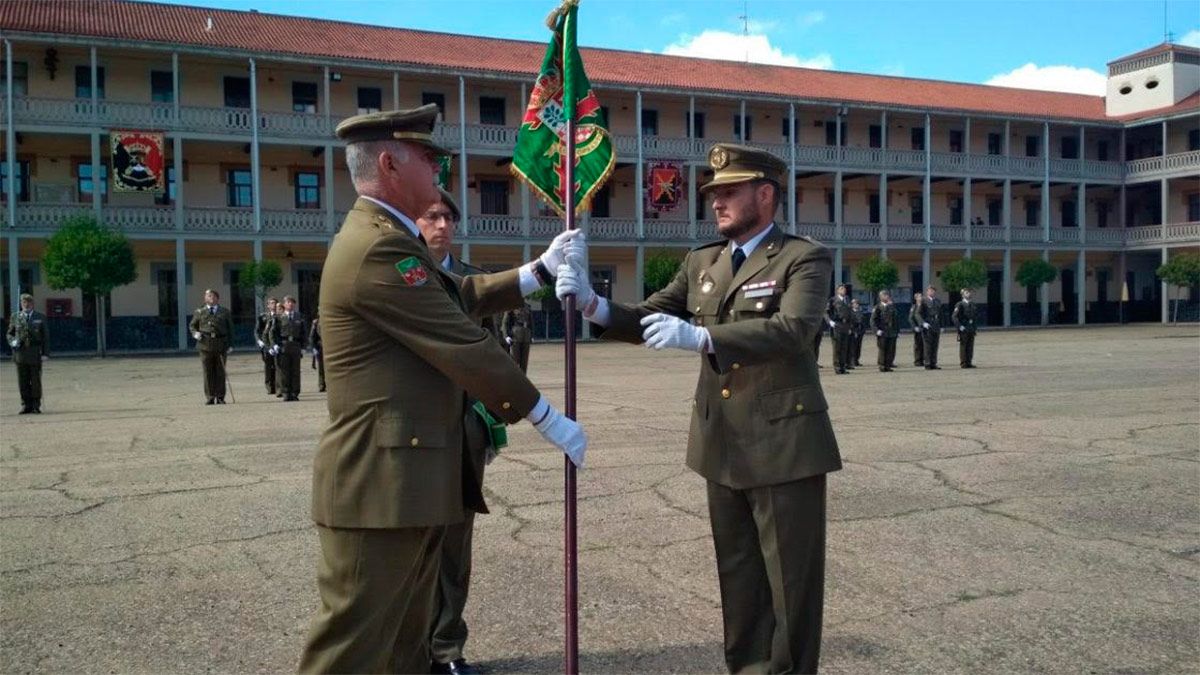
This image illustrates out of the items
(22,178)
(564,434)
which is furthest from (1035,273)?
(564,434)

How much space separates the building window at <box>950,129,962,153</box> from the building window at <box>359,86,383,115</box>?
27471mm

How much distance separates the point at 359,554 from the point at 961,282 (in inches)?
1615

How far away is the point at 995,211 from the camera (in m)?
48.9

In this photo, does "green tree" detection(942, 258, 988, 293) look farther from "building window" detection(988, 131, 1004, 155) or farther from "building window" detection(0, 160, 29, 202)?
"building window" detection(0, 160, 29, 202)

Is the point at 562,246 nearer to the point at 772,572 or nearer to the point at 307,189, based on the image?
the point at 772,572

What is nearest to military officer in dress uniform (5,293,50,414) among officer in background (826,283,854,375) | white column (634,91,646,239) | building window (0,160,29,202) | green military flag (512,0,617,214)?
green military flag (512,0,617,214)

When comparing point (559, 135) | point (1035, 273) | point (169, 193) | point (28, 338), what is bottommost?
point (28, 338)

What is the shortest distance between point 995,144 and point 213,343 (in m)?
43.0

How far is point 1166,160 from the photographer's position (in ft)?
154

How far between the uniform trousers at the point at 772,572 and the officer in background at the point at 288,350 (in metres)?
12.8

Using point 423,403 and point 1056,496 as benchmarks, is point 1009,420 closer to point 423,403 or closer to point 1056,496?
point 1056,496

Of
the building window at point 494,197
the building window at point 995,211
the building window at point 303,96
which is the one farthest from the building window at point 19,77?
the building window at point 995,211

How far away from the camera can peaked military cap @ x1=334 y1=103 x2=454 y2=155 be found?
2.96 m

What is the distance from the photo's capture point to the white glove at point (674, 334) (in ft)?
10.7
